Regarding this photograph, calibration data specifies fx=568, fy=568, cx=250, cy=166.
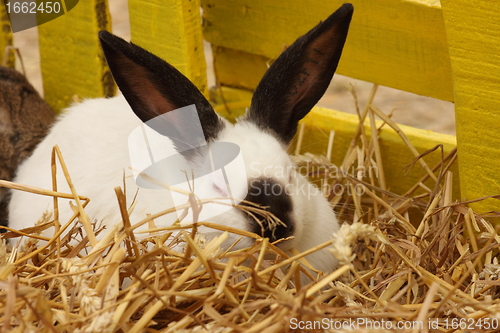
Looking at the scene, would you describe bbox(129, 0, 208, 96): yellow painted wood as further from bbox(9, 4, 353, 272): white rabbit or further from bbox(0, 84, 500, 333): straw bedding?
bbox(0, 84, 500, 333): straw bedding

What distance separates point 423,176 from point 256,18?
1122 mm

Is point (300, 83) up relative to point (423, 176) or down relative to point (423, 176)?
up

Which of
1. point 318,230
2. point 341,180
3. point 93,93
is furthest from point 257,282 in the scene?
point 93,93

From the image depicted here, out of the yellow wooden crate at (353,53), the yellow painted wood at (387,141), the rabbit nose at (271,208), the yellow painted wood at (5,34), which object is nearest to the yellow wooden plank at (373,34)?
the yellow wooden crate at (353,53)

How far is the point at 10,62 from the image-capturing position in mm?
3363

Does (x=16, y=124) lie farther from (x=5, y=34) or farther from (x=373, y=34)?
(x=373, y=34)

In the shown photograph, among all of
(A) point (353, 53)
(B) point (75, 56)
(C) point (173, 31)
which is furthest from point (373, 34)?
(B) point (75, 56)

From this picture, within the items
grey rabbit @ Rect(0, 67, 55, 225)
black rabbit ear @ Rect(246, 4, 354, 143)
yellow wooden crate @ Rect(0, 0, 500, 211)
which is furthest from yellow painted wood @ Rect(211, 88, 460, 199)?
grey rabbit @ Rect(0, 67, 55, 225)

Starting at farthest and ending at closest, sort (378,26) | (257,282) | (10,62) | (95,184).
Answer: (10,62), (378,26), (95,184), (257,282)

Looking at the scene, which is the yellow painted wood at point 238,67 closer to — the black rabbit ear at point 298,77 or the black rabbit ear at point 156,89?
the black rabbit ear at point 298,77

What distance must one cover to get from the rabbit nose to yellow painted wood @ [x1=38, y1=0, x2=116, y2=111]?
155 centimetres

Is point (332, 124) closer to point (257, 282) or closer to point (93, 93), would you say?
point (93, 93)

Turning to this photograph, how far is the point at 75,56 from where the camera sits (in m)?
3.08

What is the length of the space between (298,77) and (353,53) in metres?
0.65
